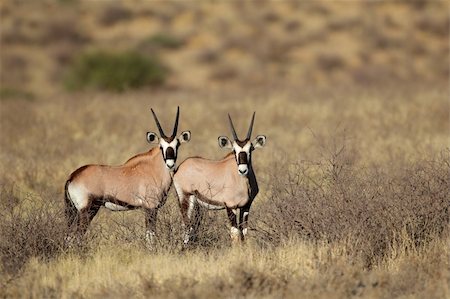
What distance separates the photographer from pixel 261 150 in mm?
16266

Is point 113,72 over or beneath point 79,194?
over

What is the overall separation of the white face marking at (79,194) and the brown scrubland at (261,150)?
22cm

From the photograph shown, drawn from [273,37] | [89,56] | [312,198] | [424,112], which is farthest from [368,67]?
[312,198]

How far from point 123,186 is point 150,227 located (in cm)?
80

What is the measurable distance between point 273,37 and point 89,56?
32.4 feet

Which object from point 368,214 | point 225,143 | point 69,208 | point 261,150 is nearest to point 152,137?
point 225,143

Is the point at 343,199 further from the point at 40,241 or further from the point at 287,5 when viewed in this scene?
the point at 287,5

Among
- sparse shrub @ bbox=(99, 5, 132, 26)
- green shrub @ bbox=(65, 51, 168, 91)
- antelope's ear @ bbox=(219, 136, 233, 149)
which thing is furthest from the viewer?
sparse shrub @ bbox=(99, 5, 132, 26)

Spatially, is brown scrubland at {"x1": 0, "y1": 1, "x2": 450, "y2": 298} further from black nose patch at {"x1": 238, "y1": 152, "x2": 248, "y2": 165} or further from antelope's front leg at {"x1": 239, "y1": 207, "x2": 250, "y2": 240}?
black nose patch at {"x1": 238, "y1": 152, "x2": 248, "y2": 165}

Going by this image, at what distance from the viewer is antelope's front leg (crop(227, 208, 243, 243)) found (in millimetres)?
9344

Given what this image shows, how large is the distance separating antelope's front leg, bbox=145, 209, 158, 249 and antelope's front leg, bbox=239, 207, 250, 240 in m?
0.98

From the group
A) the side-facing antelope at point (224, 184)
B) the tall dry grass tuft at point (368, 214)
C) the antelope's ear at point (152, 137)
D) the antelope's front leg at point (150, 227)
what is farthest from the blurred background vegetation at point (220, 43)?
the tall dry grass tuft at point (368, 214)

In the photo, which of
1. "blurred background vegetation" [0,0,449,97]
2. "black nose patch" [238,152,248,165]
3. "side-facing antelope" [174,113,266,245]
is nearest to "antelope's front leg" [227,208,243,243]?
"side-facing antelope" [174,113,266,245]

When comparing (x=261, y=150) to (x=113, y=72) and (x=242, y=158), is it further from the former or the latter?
(x=113, y=72)
